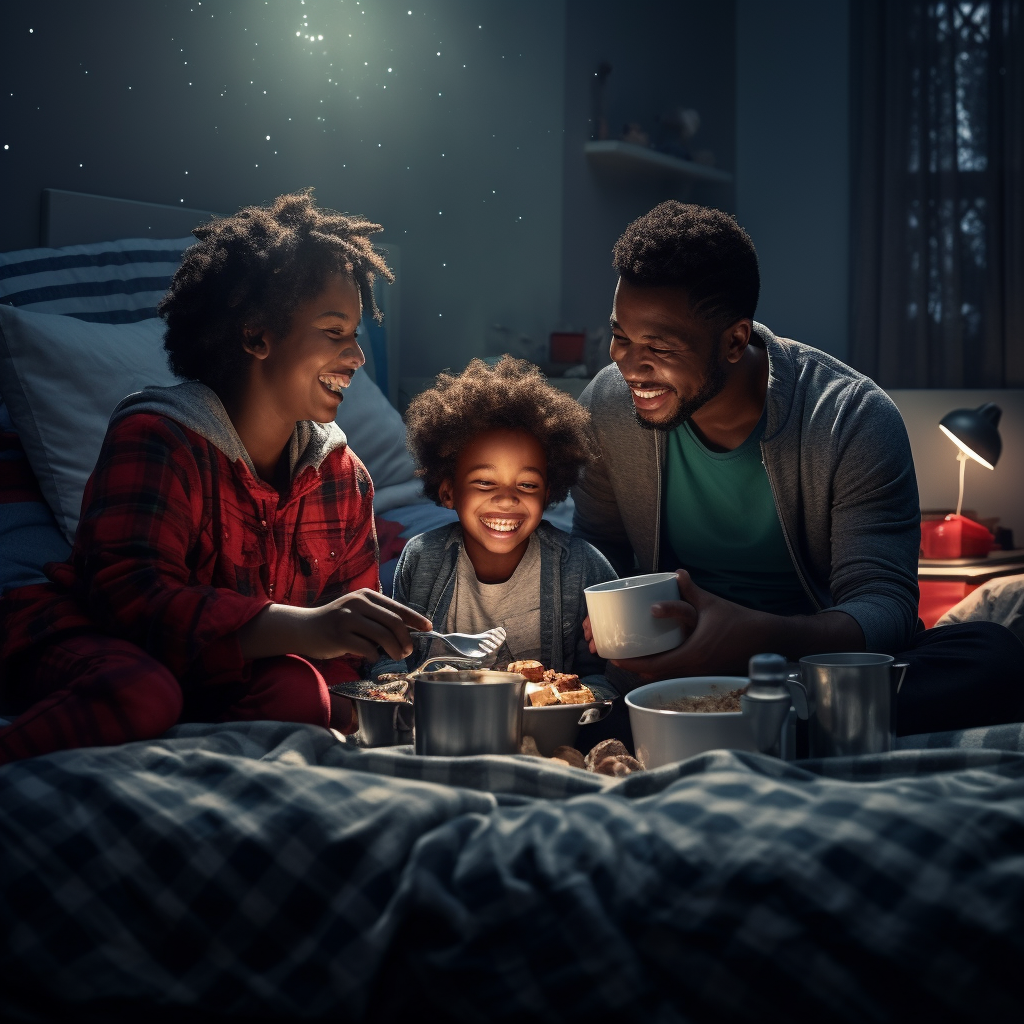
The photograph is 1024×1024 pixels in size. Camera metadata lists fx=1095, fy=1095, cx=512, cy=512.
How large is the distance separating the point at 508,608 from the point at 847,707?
0.65 m

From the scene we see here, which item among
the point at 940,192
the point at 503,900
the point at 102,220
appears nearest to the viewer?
the point at 503,900

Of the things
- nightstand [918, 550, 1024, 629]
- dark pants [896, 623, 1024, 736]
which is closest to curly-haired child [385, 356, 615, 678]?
dark pants [896, 623, 1024, 736]

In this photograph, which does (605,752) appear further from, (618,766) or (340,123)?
(340,123)

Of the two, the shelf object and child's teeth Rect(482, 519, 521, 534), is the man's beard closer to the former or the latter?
child's teeth Rect(482, 519, 521, 534)

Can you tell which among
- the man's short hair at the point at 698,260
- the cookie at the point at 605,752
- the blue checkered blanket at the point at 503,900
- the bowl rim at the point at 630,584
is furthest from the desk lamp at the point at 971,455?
the blue checkered blanket at the point at 503,900

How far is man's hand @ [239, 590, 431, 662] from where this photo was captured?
1108 mm

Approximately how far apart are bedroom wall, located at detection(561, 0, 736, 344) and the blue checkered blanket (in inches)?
99.3

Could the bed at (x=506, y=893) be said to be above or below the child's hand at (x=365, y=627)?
below

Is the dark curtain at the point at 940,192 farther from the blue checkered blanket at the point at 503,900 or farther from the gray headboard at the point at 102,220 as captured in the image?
the blue checkered blanket at the point at 503,900

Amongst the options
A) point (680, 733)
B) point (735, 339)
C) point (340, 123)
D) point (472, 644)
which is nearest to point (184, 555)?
point (472, 644)

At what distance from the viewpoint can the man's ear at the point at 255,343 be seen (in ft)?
4.53

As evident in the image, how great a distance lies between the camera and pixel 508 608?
1.56 meters

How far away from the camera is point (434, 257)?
2.84 metres

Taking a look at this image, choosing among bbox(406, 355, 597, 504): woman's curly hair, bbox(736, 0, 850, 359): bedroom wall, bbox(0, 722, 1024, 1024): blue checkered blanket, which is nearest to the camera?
bbox(0, 722, 1024, 1024): blue checkered blanket
